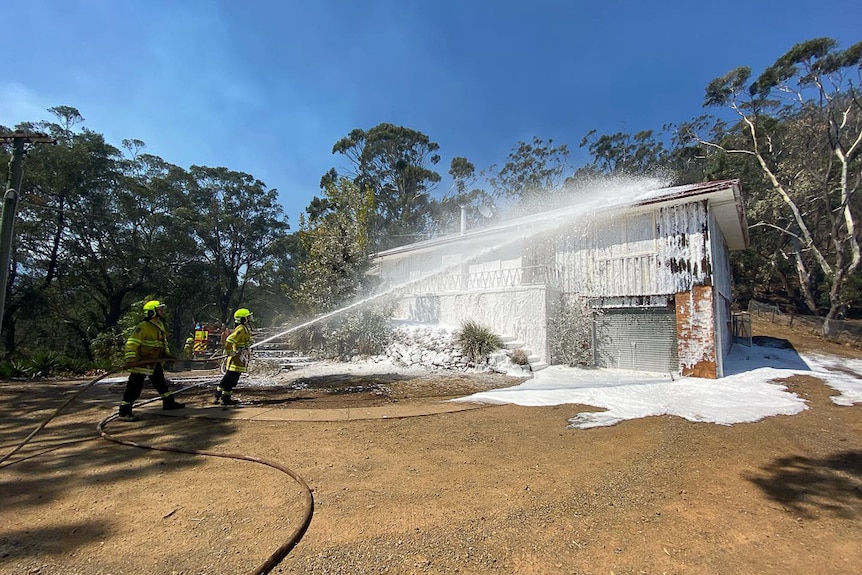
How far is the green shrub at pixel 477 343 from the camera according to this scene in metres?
11.2

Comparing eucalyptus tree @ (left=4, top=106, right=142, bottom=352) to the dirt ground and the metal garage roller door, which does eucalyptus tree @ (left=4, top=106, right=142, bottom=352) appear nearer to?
the dirt ground

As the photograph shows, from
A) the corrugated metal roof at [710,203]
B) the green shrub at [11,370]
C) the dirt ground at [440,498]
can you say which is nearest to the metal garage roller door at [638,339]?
the corrugated metal roof at [710,203]

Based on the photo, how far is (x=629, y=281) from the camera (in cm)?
1185

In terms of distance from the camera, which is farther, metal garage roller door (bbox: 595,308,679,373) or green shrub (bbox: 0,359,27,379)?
metal garage roller door (bbox: 595,308,679,373)

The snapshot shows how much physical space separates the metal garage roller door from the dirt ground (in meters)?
5.56

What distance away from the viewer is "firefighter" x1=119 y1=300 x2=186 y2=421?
5.70 metres

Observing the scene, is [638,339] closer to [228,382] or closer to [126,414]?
[228,382]

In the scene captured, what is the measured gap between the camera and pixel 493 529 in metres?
2.63

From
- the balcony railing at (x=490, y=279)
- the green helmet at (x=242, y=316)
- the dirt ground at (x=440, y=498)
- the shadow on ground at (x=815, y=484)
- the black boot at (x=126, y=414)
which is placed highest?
the balcony railing at (x=490, y=279)

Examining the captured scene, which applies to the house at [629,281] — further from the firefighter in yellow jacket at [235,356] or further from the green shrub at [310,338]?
the firefighter in yellow jacket at [235,356]

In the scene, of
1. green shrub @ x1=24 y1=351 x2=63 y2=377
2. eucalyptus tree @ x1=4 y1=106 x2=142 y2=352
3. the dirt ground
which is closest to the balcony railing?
the dirt ground

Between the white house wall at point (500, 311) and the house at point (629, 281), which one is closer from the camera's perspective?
the house at point (629, 281)

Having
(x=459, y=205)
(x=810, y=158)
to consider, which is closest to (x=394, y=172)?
(x=459, y=205)

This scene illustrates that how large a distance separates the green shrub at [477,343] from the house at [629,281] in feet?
4.04
